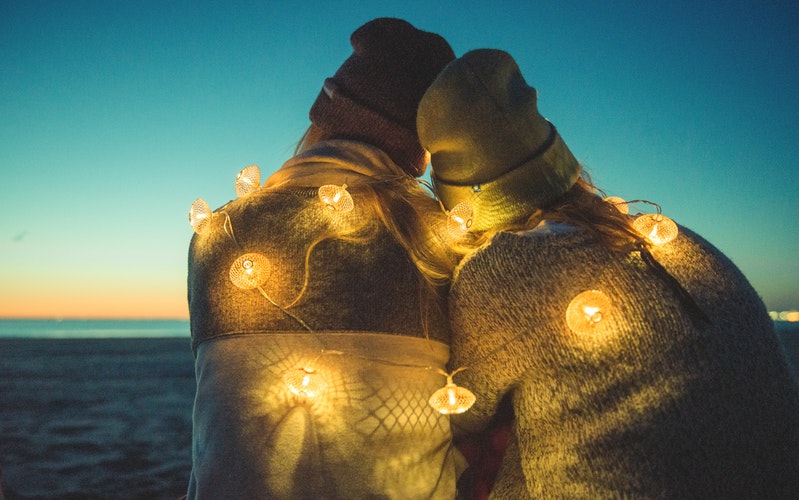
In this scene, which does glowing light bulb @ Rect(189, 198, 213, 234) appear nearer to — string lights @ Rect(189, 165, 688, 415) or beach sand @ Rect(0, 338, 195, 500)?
string lights @ Rect(189, 165, 688, 415)

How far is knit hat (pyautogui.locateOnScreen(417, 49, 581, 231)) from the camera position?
3.48 ft

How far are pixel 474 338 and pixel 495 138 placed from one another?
17.7 inches

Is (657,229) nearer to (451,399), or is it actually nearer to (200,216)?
(451,399)

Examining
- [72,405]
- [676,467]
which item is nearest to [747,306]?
[676,467]

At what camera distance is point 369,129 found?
140 centimetres

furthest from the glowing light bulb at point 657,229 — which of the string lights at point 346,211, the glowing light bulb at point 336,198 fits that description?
the glowing light bulb at point 336,198

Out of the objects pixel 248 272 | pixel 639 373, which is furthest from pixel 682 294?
pixel 248 272

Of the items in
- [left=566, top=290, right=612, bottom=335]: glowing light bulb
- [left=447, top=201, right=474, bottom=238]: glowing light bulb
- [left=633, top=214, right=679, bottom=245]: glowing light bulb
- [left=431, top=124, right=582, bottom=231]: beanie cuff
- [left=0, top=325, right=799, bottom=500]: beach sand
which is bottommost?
[left=0, top=325, right=799, bottom=500]: beach sand

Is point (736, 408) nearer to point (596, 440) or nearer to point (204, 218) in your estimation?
point (596, 440)

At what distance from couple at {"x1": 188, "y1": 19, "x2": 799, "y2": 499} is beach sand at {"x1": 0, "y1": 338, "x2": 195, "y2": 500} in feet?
14.7

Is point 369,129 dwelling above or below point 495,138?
above

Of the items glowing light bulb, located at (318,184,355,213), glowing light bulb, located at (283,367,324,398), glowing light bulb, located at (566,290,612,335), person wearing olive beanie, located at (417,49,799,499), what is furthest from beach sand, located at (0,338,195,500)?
glowing light bulb, located at (566,290,612,335)

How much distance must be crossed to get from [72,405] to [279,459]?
9421mm

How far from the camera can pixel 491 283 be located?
965mm
